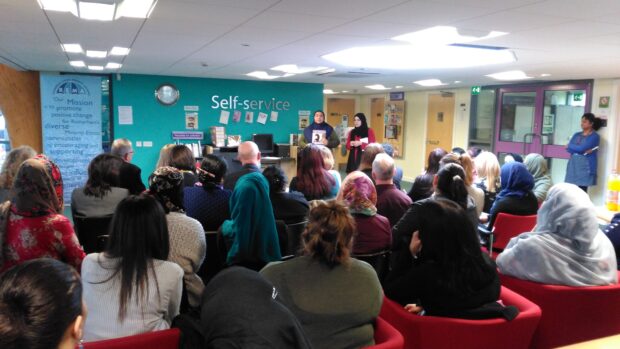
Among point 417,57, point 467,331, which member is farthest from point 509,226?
point 417,57

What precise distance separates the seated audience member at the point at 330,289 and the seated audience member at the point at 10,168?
277cm

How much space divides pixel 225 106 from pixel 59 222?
6854 millimetres

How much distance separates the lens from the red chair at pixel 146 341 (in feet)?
5.56

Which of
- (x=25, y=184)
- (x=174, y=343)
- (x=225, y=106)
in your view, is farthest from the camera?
(x=225, y=106)

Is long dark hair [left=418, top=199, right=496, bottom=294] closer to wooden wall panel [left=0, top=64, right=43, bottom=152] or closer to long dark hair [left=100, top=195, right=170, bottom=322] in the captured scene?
long dark hair [left=100, top=195, right=170, bottom=322]

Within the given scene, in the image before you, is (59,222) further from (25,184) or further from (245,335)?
(245,335)

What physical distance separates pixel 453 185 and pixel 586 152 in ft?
18.2

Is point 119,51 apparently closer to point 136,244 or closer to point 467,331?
point 136,244

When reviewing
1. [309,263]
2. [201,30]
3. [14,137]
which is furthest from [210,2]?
[14,137]

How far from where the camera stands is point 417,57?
18.3 feet

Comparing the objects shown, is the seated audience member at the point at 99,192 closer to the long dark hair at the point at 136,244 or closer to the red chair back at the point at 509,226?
the long dark hair at the point at 136,244

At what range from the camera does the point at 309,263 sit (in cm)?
188

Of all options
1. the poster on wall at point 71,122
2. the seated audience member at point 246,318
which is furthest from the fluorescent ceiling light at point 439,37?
the poster on wall at point 71,122

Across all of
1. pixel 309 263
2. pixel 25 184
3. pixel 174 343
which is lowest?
pixel 174 343
